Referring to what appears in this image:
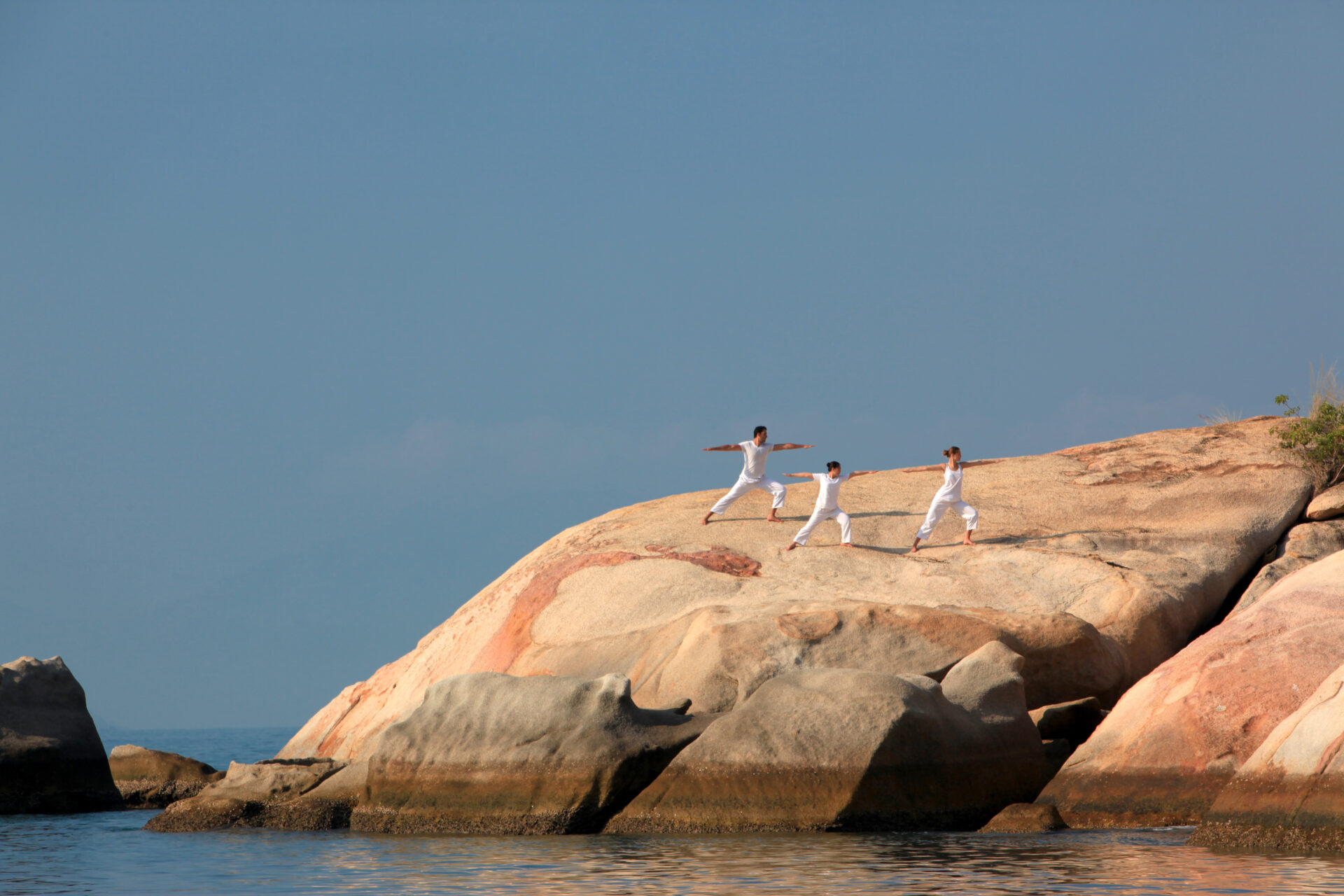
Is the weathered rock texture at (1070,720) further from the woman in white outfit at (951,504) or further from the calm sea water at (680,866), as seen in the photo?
the woman in white outfit at (951,504)

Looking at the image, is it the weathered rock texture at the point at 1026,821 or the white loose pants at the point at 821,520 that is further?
the white loose pants at the point at 821,520

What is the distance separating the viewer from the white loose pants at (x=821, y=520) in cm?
1767

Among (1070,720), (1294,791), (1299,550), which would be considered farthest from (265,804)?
(1299,550)

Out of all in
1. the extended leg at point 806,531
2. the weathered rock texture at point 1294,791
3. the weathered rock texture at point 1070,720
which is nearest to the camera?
the weathered rock texture at point 1294,791

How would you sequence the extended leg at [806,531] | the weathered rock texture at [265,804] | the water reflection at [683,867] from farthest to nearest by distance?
the extended leg at [806,531] < the weathered rock texture at [265,804] < the water reflection at [683,867]

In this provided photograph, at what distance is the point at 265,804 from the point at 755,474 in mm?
7868

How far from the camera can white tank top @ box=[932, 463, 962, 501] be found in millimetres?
17672

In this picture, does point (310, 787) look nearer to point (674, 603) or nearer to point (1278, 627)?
point (674, 603)

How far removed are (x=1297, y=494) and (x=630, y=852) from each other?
12.5m

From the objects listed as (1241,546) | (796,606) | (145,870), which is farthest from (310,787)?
(1241,546)

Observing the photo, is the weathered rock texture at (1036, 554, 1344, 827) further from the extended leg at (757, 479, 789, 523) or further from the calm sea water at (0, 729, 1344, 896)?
the extended leg at (757, 479, 789, 523)

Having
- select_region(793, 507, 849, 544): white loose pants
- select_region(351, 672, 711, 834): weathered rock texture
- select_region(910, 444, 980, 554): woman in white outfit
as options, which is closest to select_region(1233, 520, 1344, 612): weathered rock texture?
select_region(910, 444, 980, 554): woman in white outfit

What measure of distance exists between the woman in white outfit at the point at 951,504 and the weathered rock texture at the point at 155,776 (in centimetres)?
1067

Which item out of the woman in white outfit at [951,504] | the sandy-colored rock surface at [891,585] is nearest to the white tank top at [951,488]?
the woman in white outfit at [951,504]
